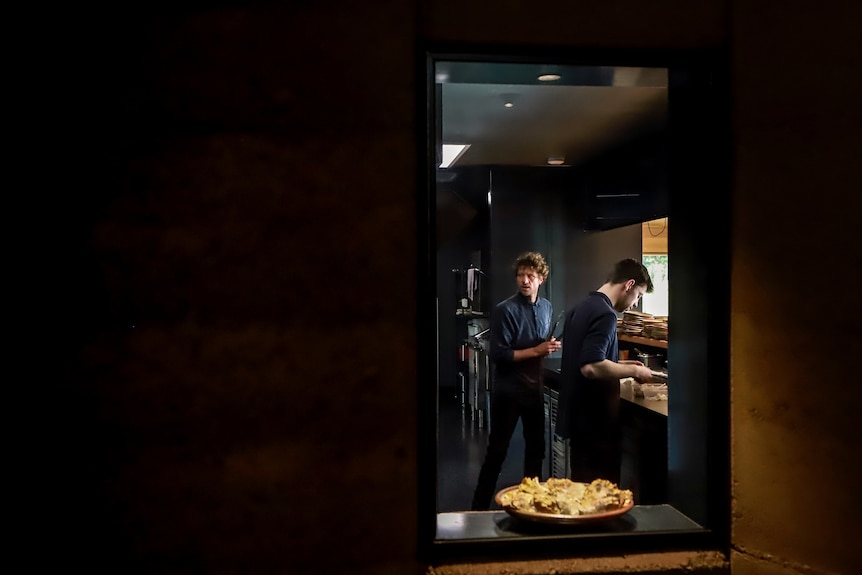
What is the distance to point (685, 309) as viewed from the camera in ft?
7.22

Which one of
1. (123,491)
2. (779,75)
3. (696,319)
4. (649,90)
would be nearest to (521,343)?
(649,90)

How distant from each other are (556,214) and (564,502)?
200 inches

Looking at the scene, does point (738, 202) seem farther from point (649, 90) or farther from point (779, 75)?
point (649, 90)

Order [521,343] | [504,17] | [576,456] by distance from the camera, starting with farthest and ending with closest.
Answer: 1. [521,343]
2. [576,456]
3. [504,17]

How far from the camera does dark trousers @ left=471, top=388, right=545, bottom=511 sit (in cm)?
426

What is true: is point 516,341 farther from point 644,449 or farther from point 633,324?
point 633,324

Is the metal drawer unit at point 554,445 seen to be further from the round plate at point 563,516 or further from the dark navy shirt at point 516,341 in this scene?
the round plate at point 563,516

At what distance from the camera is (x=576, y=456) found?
12.8 feet

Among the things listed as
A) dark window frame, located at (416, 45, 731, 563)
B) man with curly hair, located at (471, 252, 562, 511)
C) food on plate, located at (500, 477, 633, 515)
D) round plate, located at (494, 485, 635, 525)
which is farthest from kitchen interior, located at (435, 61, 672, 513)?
round plate, located at (494, 485, 635, 525)

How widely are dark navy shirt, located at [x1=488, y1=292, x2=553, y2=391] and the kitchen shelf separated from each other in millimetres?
1342

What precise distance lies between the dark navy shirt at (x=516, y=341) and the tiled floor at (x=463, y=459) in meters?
0.87

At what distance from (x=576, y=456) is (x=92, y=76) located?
3.15 meters

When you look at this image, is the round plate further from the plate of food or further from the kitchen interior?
the kitchen interior

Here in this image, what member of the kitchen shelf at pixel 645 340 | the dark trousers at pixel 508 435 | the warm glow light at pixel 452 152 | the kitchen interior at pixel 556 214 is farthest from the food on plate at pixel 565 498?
the warm glow light at pixel 452 152
